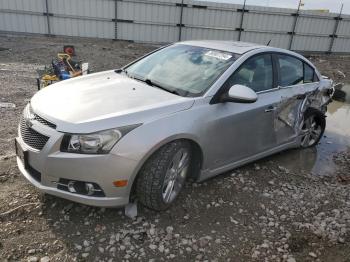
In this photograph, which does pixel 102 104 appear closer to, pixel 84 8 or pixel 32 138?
pixel 32 138

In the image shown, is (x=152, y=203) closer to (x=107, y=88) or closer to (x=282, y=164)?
(x=107, y=88)

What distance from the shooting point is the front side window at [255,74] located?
396 cm

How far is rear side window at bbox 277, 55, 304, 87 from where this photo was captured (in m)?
4.65

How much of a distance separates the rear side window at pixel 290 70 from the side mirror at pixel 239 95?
1.15m

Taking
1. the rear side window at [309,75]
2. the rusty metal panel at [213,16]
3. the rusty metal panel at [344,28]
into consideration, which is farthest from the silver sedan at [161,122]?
the rusty metal panel at [344,28]

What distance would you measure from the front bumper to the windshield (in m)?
1.12

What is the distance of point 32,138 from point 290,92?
329 cm

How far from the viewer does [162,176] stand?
3.18m

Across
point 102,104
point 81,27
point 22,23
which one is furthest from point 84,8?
point 102,104

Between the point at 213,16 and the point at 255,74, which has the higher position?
the point at 255,74

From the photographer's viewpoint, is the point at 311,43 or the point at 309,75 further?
the point at 311,43

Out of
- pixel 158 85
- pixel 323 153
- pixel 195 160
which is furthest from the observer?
pixel 323 153

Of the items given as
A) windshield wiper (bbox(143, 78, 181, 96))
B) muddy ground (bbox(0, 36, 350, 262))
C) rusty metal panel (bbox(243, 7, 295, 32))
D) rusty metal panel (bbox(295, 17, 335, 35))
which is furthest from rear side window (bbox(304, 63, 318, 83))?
rusty metal panel (bbox(295, 17, 335, 35))

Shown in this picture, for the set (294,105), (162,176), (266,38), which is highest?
(294,105)
